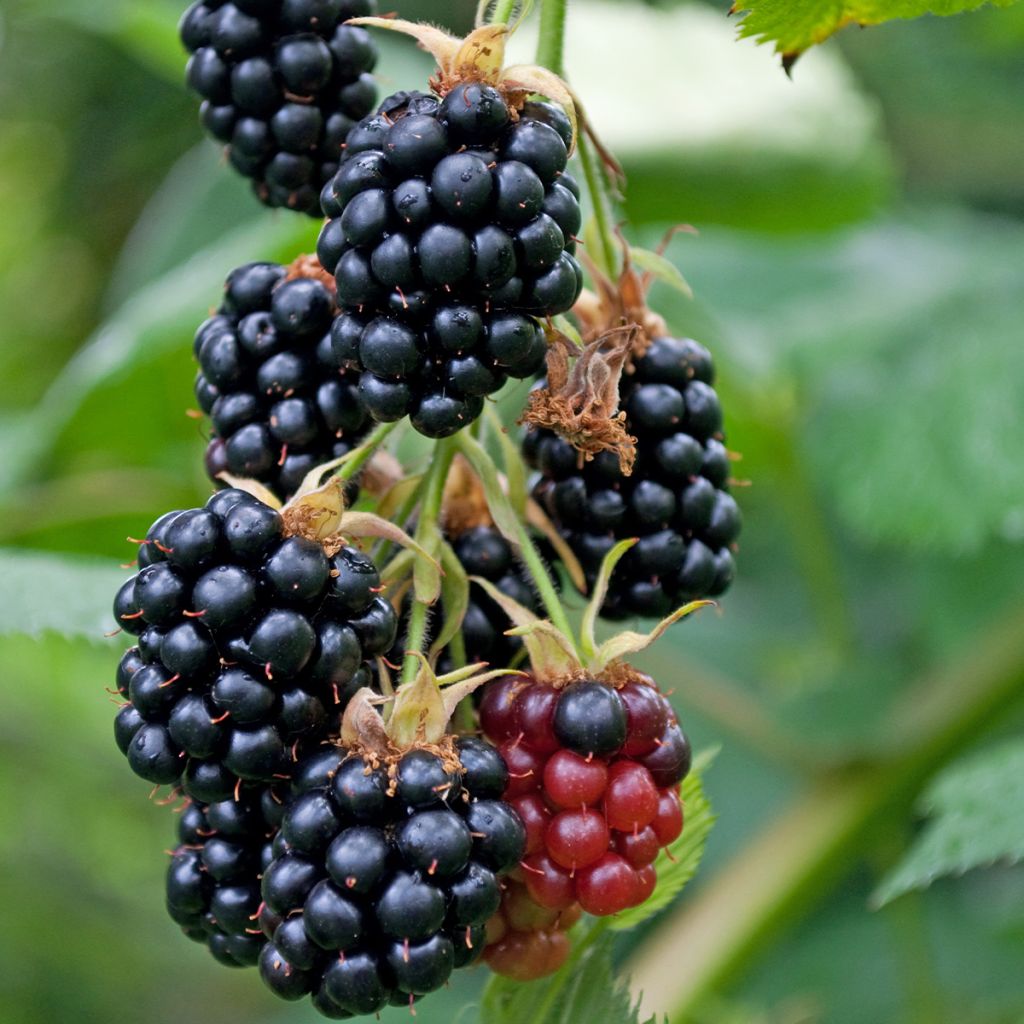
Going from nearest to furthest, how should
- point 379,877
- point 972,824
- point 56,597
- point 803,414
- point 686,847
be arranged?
point 379,877
point 686,847
point 972,824
point 56,597
point 803,414

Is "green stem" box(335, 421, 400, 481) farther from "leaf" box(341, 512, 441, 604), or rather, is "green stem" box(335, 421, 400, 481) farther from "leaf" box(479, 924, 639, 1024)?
"leaf" box(479, 924, 639, 1024)

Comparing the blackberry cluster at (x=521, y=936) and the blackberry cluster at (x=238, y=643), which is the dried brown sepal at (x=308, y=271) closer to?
the blackberry cluster at (x=238, y=643)

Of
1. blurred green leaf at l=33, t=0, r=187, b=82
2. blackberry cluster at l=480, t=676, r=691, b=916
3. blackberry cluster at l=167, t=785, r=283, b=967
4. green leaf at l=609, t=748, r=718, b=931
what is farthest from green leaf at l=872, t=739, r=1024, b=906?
blurred green leaf at l=33, t=0, r=187, b=82

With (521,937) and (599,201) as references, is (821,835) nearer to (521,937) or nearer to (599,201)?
(521,937)

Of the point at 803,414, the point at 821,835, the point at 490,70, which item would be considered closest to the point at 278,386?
the point at 490,70

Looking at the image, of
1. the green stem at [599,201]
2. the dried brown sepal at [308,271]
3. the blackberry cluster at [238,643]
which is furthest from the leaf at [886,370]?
the blackberry cluster at [238,643]

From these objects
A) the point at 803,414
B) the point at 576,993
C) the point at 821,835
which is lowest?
the point at 821,835

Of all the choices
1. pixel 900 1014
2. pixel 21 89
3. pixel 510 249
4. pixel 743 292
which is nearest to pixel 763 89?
pixel 743 292

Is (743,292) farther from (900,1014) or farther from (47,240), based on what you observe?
(47,240)
